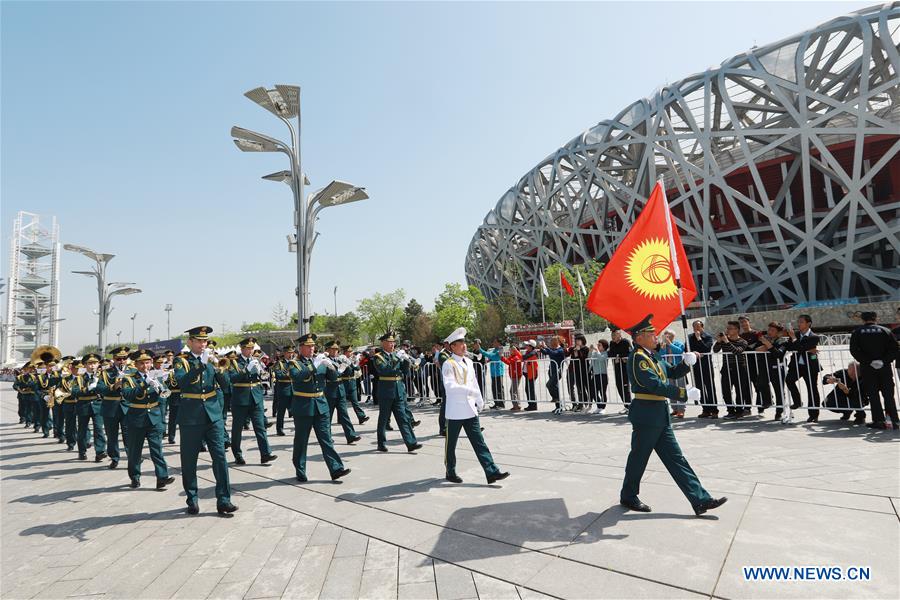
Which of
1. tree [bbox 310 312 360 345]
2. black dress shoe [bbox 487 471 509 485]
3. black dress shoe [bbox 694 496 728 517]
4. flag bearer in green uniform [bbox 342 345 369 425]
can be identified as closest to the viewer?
black dress shoe [bbox 694 496 728 517]

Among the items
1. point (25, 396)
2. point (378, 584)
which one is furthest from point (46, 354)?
point (378, 584)

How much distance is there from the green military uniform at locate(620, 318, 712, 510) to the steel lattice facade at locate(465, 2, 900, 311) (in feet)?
127

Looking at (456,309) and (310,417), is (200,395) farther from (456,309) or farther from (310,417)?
(456,309)

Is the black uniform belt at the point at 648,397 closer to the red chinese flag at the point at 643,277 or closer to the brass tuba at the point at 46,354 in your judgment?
the red chinese flag at the point at 643,277

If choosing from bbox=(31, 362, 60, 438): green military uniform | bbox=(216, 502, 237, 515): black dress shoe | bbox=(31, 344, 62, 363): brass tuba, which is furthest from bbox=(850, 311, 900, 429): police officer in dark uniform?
bbox=(31, 344, 62, 363): brass tuba

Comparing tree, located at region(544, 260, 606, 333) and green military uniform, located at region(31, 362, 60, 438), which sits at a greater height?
tree, located at region(544, 260, 606, 333)

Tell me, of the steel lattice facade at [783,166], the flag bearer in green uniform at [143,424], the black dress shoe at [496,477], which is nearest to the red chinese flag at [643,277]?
the black dress shoe at [496,477]

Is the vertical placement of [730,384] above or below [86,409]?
below

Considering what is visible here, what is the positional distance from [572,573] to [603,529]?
861 millimetres

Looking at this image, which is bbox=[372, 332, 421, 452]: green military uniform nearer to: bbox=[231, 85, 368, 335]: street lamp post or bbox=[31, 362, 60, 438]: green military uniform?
bbox=[231, 85, 368, 335]: street lamp post

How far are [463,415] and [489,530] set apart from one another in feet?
5.58

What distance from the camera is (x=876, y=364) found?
6840 millimetres

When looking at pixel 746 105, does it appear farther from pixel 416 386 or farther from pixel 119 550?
pixel 119 550

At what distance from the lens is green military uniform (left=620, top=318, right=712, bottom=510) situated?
434cm
